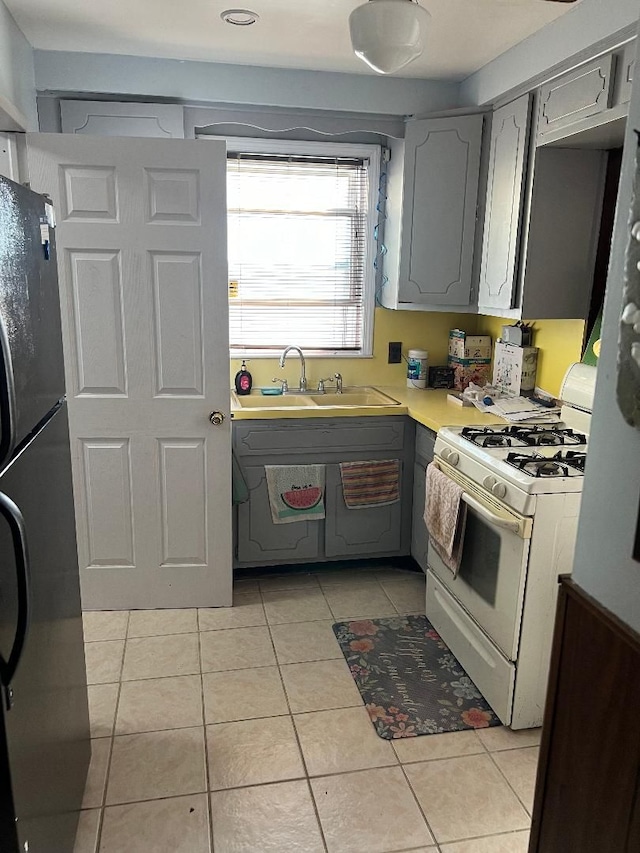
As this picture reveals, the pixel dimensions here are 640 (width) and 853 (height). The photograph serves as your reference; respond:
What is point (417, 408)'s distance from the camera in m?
3.21

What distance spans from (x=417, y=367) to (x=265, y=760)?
7.30ft

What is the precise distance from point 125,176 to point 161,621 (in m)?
1.91

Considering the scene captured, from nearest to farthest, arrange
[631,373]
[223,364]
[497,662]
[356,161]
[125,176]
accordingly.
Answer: [631,373], [497,662], [125,176], [223,364], [356,161]

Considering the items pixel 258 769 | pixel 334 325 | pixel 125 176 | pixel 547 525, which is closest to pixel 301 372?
pixel 334 325

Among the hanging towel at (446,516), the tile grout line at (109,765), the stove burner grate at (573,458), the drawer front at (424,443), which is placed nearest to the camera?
the tile grout line at (109,765)

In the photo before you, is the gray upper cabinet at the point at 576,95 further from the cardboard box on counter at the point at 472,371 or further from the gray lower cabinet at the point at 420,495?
the gray lower cabinet at the point at 420,495

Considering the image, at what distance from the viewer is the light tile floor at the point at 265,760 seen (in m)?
1.88

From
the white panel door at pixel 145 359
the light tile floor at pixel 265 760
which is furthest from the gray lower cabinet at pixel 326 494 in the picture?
the light tile floor at pixel 265 760

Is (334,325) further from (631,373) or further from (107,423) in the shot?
(631,373)

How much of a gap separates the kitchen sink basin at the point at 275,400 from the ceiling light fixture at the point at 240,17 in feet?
5.53

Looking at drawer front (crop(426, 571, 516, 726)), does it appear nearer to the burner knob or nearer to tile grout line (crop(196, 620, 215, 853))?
the burner knob

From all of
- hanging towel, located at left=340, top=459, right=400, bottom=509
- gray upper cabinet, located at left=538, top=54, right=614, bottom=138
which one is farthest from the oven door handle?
gray upper cabinet, located at left=538, top=54, right=614, bottom=138

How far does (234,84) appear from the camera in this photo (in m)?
3.09

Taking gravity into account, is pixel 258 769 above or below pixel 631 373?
below
